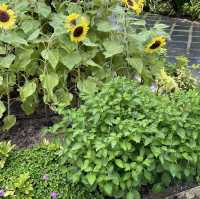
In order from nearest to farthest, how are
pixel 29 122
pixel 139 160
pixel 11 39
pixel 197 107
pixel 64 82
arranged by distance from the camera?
pixel 139 160 → pixel 197 107 → pixel 11 39 → pixel 64 82 → pixel 29 122

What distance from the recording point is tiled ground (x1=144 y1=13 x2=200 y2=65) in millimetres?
6428

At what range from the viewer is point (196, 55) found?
6371mm

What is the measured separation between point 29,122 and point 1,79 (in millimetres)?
627

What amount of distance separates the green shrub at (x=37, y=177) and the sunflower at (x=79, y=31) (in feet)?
2.33

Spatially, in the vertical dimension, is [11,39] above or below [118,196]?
above

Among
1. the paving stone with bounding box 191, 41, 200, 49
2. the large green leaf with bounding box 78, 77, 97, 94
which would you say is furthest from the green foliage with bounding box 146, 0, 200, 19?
the large green leaf with bounding box 78, 77, 97, 94

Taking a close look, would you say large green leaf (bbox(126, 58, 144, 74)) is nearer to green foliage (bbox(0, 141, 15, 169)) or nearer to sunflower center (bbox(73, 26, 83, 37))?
sunflower center (bbox(73, 26, 83, 37))

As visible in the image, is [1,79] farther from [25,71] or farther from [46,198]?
[46,198]

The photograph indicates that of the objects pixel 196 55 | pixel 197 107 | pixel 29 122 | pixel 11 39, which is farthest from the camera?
pixel 196 55

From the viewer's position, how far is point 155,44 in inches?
143

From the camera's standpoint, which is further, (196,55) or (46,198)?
(196,55)

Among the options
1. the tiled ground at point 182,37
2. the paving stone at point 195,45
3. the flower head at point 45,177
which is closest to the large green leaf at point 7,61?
the flower head at point 45,177

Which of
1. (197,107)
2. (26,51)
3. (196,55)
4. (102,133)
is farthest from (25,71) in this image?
(196,55)

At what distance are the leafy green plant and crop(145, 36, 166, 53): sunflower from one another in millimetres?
21
